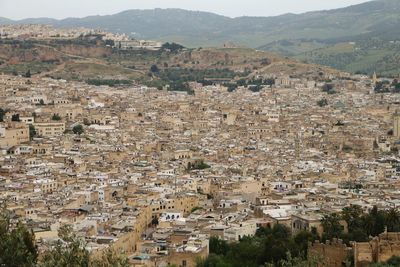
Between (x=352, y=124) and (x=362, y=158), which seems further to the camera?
(x=352, y=124)

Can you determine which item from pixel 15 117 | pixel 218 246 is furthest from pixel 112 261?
pixel 15 117

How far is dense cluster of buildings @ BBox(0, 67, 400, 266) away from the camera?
28.0 meters

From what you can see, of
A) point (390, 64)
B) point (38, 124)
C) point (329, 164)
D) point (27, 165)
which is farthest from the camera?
point (390, 64)

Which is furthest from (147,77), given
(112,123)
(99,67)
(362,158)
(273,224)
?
(273,224)

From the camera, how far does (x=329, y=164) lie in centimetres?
4328

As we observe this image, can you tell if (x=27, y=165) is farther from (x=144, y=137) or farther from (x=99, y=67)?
(x=99, y=67)

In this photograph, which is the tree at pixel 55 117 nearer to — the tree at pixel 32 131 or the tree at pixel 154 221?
the tree at pixel 32 131

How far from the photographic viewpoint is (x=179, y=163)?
4294 centimetres

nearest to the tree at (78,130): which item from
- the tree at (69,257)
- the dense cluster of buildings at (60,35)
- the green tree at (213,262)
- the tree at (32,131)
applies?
the tree at (32,131)

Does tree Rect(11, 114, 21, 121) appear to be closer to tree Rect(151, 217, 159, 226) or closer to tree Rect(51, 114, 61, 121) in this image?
tree Rect(51, 114, 61, 121)

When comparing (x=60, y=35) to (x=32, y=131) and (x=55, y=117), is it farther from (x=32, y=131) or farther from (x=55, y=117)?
(x=32, y=131)

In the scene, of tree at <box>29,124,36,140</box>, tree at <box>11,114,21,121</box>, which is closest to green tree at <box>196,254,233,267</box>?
tree at <box>29,124,36,140</box>

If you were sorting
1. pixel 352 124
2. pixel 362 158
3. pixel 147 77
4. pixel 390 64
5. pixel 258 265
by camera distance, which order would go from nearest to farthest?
pixel 258 265 < pixel 362 158 < pixel 352 124 < pixel 147 77 < pixel 390 64

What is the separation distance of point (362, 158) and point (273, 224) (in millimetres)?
20480
